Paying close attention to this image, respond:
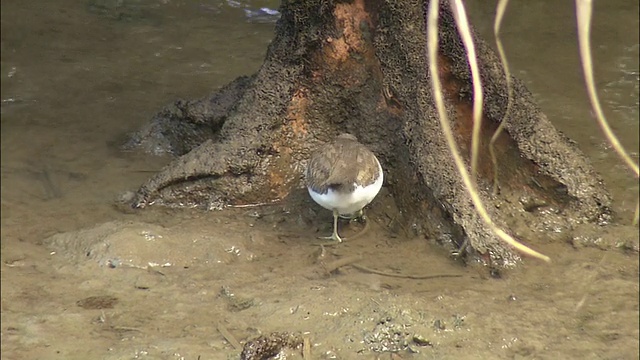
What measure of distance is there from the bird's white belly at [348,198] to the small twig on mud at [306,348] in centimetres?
101

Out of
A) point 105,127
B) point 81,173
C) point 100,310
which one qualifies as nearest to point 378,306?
point 100,310

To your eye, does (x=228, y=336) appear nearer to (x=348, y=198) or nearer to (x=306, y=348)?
(x=306, y=348)

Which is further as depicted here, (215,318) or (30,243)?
(30,243)

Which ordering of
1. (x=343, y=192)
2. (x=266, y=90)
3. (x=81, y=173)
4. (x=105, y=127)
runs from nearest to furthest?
(x=343, y=192), (x=266, y=90), (x=81, y=173), (x=105, y=127)

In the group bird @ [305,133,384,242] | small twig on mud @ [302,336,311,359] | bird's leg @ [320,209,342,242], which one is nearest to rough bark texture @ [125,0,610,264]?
bird @ [305,133,384,242]

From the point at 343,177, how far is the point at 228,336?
118cm

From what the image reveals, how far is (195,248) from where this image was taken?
13.1ft

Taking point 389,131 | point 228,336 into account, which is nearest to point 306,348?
point 228,336

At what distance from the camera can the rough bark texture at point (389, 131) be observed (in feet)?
13.9

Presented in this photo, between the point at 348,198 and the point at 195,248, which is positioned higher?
the point at 348,198

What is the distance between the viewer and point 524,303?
3.45 m

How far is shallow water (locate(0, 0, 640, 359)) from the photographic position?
127 inches

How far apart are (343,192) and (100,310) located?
4.69ft

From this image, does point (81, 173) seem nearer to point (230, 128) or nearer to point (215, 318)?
point (230, 128)
